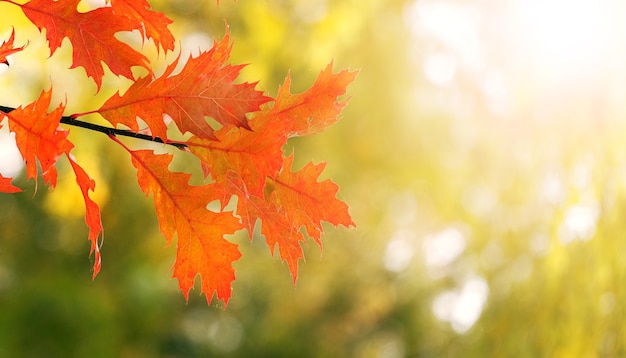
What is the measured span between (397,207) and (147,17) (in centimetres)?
365

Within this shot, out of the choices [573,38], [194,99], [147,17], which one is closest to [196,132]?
[194,99]

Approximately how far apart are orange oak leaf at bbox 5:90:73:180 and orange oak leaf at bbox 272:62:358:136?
0.14m

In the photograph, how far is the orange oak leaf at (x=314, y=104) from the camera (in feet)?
1.60

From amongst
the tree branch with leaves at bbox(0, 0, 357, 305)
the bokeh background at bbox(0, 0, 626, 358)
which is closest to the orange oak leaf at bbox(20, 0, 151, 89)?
the tree branch with leaves at bbox(0, 0, 357, 305)

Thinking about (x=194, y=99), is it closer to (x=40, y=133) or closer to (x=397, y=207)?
(x=40, y=133)

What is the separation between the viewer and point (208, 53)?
Result: 449mm

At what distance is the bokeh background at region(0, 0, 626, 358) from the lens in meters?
2.34

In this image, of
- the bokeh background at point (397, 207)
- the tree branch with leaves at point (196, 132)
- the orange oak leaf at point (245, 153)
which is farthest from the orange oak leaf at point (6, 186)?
the bokeh background at point (397, 207)

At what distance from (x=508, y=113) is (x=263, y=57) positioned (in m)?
1.08

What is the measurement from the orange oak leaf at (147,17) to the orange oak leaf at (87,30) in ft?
0.10

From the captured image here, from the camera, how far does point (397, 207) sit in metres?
4.11

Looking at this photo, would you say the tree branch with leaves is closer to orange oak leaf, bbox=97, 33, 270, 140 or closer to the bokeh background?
orange oak leaf, bbox=97, 33, 270, 140

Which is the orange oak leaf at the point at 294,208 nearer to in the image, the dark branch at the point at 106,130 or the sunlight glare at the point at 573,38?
the dark branch at the point at 106,130

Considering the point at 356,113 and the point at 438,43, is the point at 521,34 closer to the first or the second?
the point at 438,43
